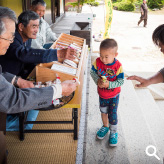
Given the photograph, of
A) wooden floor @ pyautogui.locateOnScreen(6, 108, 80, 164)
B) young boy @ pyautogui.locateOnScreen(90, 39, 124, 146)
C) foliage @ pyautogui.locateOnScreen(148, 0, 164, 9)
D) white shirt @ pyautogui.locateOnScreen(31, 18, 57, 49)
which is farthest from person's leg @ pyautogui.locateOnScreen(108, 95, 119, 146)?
foliage @ pyautogui.locateOnScreen(148, 0, 164, 9)

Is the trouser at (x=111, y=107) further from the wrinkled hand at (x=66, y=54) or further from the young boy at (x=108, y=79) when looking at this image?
the wrinkled hand at (x=66, y=54)

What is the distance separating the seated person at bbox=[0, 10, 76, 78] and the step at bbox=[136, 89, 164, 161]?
215 cm

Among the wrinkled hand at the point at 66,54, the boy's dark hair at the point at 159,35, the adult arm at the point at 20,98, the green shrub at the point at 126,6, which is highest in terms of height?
the green shrub at the point at 126,6

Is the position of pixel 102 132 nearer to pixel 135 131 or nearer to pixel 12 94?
pixel 135 131

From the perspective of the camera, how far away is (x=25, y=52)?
2.58 metres

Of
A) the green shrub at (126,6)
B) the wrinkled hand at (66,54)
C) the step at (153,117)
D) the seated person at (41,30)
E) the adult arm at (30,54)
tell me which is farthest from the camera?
the green shrub at (126,6)

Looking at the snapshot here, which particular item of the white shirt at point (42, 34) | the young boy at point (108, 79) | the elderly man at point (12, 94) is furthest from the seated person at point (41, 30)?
the elderly man at point (12, 94)

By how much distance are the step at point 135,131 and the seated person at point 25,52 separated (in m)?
1.50

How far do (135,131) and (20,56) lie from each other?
2091 mm

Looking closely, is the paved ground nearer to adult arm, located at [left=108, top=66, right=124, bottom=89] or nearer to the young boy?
the young boy

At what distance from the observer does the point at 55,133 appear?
2.95 m

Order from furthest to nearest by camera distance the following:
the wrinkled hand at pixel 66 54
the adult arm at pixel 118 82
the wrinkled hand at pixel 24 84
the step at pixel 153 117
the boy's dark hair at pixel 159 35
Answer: the step at pixel 153 117, the wrinkled hand at pixel 66 54, the adult arm at pixel 118 82, the wrinkled hand at pixel 24 84, the boy's dark hair at pixel 159 35

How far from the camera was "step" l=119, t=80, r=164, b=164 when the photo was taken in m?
2.66

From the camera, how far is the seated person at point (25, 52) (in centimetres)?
251
